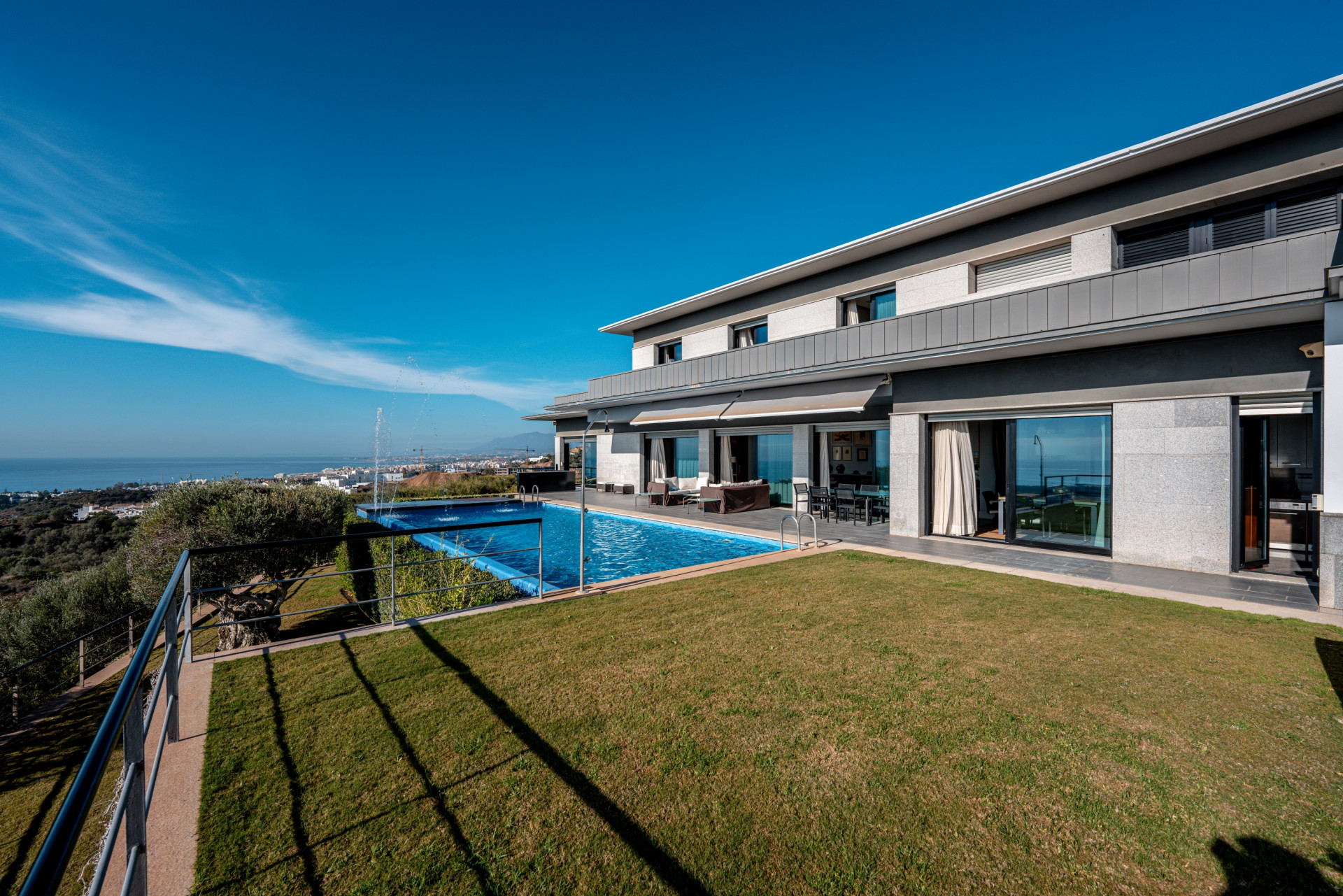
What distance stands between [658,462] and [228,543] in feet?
54.2

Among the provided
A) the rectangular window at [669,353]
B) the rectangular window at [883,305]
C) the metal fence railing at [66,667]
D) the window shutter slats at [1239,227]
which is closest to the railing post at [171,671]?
the metal fence railing at [66,667]

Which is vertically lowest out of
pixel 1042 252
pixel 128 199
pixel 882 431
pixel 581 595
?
pixel 581 595

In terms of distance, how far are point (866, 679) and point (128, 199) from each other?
28.3 m

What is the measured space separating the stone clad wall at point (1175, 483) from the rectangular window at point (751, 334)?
1167 centimetres

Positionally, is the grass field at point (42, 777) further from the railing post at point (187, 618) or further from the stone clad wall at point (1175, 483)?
the stone clad wall at point (1175, 483)

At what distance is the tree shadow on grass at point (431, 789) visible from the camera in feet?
8.79

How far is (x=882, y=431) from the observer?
16.2m

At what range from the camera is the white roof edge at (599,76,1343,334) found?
8.45 metres

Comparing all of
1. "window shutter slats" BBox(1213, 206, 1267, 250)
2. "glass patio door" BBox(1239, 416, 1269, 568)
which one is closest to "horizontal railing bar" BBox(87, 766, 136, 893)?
"glass patio door" BBox(1239, 416, 1269, 568)

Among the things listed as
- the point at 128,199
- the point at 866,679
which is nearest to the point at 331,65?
the point at 128,199

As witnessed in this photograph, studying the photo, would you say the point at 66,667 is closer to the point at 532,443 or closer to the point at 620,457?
the point at 620,457

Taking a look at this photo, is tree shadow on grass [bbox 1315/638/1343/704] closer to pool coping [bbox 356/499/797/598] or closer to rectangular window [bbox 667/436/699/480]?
pool coping [bbox 356/499/797/598]

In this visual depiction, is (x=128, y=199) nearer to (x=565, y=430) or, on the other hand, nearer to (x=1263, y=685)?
(x=565, y=430)

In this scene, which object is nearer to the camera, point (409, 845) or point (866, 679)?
point (409, 845)
